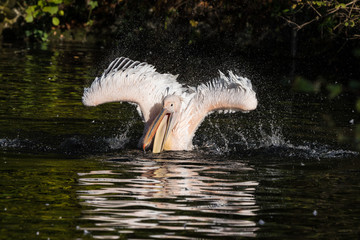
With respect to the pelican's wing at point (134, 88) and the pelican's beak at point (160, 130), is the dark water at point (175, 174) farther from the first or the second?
the pelican's wing at point (134, 88)

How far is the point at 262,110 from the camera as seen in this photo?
12.3 meters

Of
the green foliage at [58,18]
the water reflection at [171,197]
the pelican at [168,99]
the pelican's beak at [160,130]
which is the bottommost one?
the water reflection at [171,197]

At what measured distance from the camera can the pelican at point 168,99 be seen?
30.3ft

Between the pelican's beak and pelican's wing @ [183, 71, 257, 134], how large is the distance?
0.25 metres

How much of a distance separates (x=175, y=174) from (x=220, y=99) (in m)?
→ 1.81

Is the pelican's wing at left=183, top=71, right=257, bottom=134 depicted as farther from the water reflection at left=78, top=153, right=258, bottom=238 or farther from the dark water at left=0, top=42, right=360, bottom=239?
the water reflection at left=78, top=153, right=258, bottom=238

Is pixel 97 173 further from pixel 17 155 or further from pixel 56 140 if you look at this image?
pixel 56 140

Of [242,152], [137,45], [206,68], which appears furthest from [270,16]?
[242,152]

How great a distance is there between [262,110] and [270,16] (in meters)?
11.1

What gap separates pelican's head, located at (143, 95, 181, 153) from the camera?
904 centimetres

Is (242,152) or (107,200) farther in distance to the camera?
(242,152)

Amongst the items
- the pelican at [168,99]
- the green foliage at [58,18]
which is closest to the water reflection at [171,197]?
the pelican at [168,99]

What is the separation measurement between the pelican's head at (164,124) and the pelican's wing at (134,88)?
346 mm

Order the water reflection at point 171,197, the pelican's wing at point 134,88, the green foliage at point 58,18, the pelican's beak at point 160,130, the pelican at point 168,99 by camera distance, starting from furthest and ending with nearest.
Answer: the green foliage at point 58,18 < the pelican's wing at point 134,88 < the pelican at point 168,99 < the pelican's beak at point 160,130 < the water reflection at point 171,197
